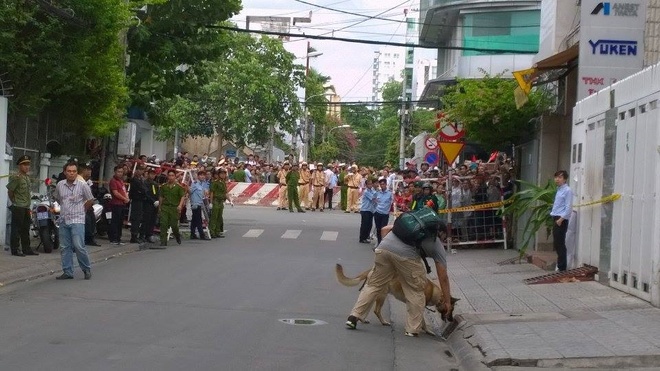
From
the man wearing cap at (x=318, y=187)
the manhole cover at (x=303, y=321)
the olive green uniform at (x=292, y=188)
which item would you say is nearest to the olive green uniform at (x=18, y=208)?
the manhole cover at (x=303, y=321)

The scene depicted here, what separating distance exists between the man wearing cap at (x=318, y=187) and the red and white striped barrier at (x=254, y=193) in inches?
89.6

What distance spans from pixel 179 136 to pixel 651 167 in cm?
5030

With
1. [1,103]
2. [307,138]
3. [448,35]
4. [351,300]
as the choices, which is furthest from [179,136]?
[351,300]

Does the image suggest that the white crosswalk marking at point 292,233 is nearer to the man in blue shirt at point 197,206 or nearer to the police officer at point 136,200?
the man in blue shirt at point 197,206

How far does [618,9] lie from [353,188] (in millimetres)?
26059

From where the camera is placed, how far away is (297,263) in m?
20.6

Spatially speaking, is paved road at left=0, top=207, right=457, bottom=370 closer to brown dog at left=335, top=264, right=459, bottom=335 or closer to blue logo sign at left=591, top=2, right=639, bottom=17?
brown dog at left=335, top=264, right=459, bottom=335

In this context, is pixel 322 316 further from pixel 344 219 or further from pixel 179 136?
pixel 179 136

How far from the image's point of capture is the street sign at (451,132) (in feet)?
87.2

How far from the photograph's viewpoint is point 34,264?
18.0 metres

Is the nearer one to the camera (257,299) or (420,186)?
(257,299)

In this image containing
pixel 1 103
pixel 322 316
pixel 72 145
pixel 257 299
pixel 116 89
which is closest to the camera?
pixel 322 316

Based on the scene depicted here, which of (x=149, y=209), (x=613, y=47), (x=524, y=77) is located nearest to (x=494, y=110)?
(x=524, y=77)

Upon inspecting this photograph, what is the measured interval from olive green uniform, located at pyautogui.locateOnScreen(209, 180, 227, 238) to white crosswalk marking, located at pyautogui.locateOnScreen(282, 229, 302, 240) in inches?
73.3
